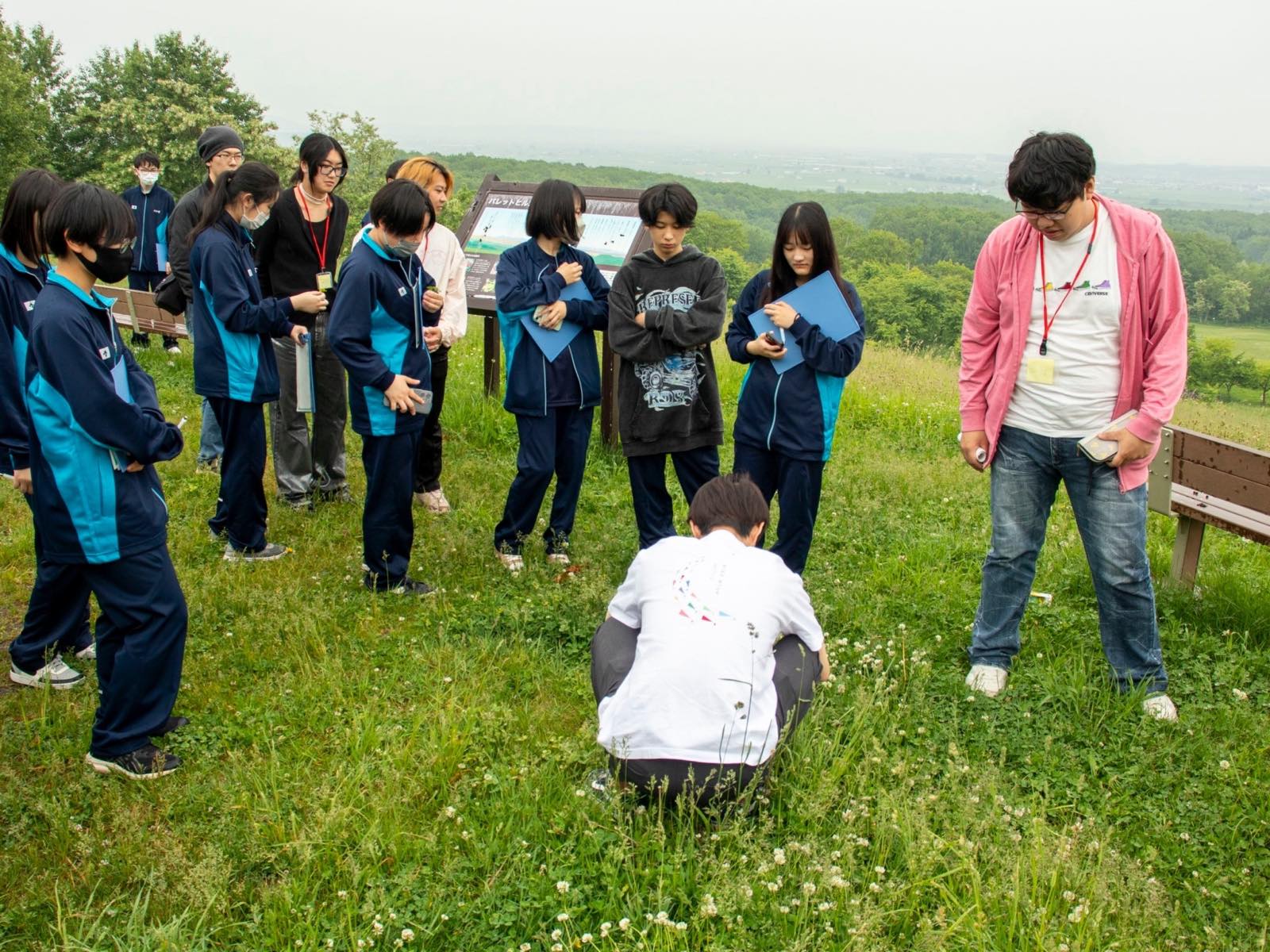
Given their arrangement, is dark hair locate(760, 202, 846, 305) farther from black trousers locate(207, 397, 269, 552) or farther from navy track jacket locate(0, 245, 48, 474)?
navy track jacket locate(0, 245, 48, 474)

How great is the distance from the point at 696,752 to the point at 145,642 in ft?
6.50

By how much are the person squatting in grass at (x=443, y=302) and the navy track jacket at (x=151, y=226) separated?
573 centimetres

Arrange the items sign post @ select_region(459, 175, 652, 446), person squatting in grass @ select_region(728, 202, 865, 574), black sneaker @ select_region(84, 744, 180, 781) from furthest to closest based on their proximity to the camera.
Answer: sign post @ select_region(459, 175, 652, 446) → person squatting in grass @ select_region(728, 202, 865, 574) → black sneaker @ select_region(84, 744, 180, 781)

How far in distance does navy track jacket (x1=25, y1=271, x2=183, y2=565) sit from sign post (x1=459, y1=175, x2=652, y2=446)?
3.77m

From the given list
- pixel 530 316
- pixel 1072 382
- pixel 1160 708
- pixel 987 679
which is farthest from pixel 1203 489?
pixel 530 316

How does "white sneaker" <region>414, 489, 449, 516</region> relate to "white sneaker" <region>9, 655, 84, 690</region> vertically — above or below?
above

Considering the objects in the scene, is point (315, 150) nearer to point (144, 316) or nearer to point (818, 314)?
point (818, 314)

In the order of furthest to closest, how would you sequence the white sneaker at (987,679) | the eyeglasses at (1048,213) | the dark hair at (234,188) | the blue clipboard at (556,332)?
the blue clipboard at (556,332) → the dark hair at (234,188) → the white sneaker at (987,679) → the eyeglasses at (1048,213)

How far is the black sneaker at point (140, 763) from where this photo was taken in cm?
357

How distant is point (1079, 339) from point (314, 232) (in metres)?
4.25

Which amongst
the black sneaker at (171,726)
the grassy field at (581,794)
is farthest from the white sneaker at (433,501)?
the black sneaker at (171,726)

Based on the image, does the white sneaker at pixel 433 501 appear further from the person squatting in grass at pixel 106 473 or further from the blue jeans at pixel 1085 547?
the blue jeans at pixel 1085 547

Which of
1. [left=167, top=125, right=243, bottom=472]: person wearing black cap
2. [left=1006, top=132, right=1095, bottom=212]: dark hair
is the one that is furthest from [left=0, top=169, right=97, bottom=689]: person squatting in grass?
[left=1006, top=132, right=1095, bottom=212]: dark hair

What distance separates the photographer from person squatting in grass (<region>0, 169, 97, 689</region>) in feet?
13.5
